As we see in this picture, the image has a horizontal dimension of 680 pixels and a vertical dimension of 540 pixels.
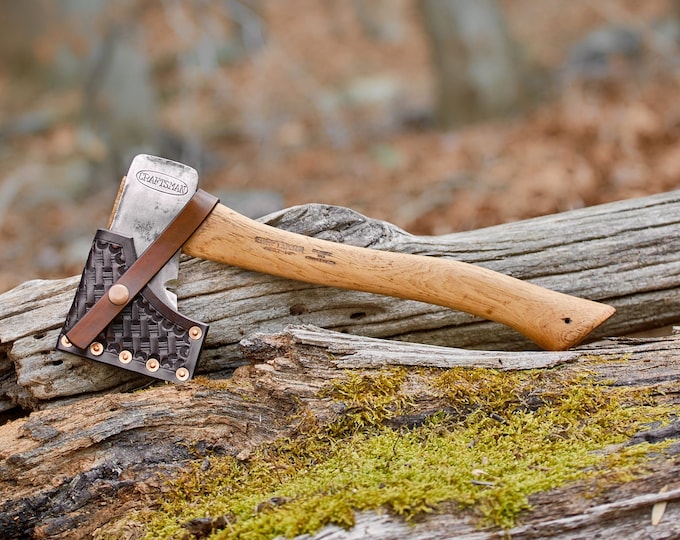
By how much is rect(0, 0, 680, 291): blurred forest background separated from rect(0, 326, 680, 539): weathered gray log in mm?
2445

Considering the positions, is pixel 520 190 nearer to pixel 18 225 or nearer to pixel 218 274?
pixel 218 274

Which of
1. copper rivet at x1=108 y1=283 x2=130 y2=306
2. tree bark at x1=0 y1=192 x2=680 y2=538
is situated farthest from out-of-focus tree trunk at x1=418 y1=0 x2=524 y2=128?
copper rivet at x1=108 y1=283 x2=130 y2=306

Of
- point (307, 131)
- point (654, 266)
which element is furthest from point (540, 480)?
point (307, 131)

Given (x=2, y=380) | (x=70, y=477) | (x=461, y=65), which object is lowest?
(x=70, y=477)

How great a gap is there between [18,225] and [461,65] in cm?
598

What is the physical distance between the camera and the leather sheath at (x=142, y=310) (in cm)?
270

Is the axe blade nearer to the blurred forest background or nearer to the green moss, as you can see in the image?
the green moss

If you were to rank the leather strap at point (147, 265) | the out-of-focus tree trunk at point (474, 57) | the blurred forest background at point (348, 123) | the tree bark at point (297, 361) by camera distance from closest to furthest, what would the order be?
the tree bark at point (297, 361), the leather strap at point (147, 265), the blurred forest background at point (348, 123), the out-of-focus tree trunk at point (474, 57)

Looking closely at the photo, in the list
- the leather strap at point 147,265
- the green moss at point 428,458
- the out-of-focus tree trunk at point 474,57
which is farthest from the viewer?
the out-of-focus tree trunk at point 474,57

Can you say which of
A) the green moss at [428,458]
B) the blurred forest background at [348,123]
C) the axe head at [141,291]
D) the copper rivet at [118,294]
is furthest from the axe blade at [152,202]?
the blurred forest background at [348,123]

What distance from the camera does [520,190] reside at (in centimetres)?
568

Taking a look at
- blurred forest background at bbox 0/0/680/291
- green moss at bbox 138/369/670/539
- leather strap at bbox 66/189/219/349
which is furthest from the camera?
blurred forest background at bbox 0/0/680/291

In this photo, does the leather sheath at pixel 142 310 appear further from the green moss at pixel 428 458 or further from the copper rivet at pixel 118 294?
the green moss at pixel 428 458

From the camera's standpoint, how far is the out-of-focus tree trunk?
8.85m
